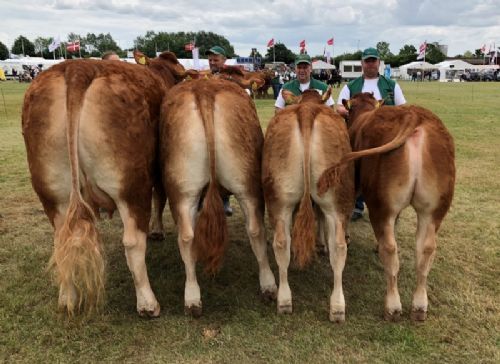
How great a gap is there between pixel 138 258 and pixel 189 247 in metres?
0.43

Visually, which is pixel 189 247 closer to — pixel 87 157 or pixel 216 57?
pixel 87 157

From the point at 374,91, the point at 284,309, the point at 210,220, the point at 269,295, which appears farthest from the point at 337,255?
the point at 374,91

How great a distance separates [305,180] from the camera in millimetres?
3344

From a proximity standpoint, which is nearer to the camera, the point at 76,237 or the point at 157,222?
the point at 76,237

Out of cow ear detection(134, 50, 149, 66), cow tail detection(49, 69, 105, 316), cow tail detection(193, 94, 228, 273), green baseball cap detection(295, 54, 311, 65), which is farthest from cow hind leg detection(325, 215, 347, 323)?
cow ear detection(134, 50, 149, 66)

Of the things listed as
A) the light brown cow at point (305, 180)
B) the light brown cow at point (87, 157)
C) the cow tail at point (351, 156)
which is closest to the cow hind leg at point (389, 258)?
the light brown cow at point (305, 180)

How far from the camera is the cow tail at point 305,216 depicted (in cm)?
333

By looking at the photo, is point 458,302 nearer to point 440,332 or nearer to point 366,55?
point 440,332

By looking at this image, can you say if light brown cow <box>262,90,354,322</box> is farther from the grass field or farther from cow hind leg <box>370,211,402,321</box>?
the grass field

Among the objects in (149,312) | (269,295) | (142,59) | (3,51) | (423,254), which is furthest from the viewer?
(3,51)

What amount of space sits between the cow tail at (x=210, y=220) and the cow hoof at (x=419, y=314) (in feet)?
5.57

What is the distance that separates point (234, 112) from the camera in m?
3.54

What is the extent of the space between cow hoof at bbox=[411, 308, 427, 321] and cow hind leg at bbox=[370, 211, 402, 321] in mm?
116

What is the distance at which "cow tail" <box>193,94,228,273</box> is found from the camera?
11.1 feet
